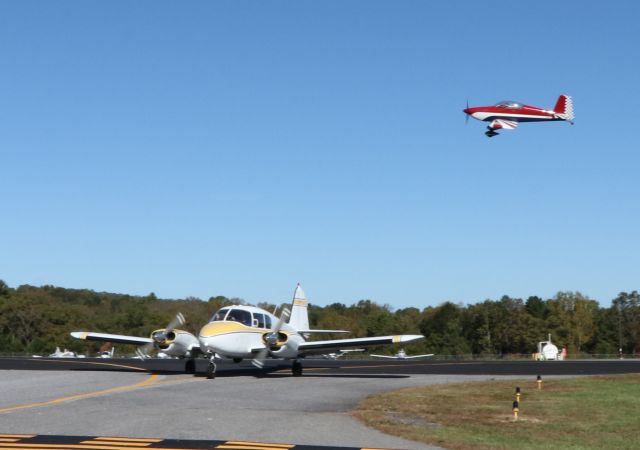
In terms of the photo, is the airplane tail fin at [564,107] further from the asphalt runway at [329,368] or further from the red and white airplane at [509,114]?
the asphalt runway at [329,368]

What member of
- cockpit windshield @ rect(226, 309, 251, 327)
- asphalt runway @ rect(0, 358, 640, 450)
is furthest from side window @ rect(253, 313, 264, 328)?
asphalt runway @ rect(0, 358, 640, 450)

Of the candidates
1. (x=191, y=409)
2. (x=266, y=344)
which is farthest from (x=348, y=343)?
(x=191, y=409)

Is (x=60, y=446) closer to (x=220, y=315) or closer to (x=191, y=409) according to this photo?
(x=191, y=409)

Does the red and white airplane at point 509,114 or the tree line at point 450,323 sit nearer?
the red and white airplane at point 509,114

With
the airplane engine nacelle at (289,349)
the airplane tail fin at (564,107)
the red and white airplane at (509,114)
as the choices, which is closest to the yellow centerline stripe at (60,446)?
the airplane engine nacelle at (289,349)

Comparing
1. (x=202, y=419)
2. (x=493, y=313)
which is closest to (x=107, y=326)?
(x=493, y=313)

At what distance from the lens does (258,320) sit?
124ft

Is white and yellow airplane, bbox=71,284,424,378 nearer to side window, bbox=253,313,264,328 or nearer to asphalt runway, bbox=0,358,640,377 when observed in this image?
side window, bbox=253,313,264,328

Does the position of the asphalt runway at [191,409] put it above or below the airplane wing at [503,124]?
below

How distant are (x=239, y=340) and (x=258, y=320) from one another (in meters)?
2.18

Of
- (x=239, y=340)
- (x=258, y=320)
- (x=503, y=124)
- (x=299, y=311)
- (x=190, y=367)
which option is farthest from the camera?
(x=503, y=124)

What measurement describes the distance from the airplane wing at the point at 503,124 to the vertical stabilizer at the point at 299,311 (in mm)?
18918

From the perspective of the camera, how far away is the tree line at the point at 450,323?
469ft

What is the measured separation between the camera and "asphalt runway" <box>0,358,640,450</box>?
16822 mm
